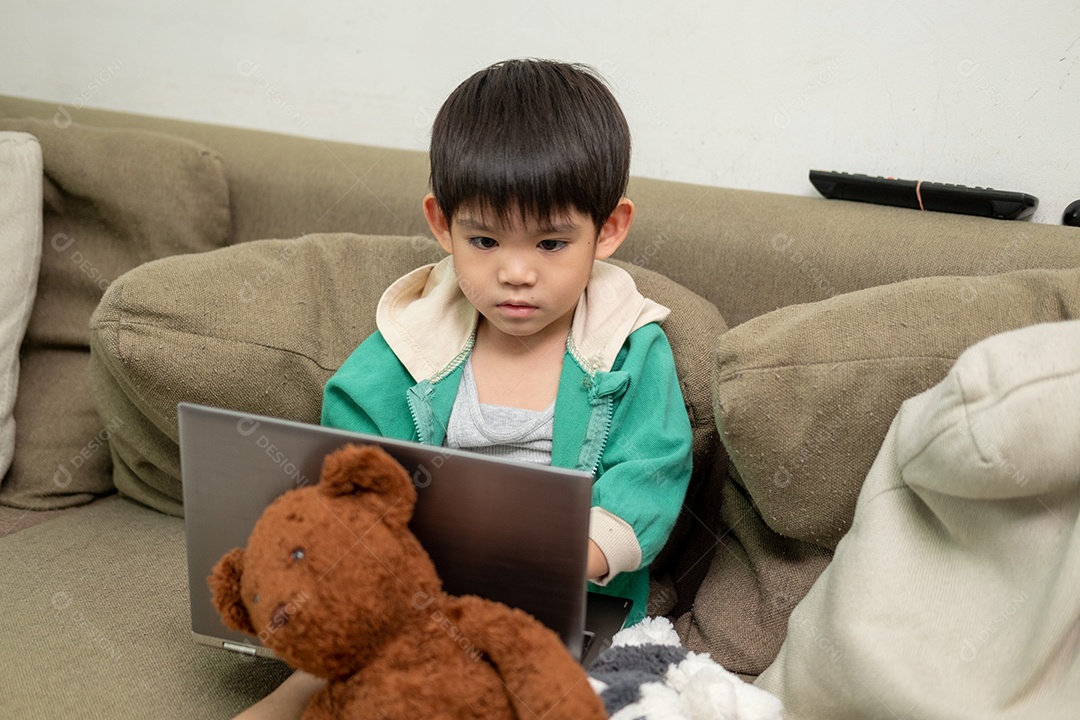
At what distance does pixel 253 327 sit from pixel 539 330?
14.9 inches

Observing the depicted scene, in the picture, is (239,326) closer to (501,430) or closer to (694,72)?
(501,430)

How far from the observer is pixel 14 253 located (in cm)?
148

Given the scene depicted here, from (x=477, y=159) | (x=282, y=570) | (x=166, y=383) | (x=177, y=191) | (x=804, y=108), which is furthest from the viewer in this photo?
(x=177, y=191)

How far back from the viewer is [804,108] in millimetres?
1373

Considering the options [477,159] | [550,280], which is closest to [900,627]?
[550,280]

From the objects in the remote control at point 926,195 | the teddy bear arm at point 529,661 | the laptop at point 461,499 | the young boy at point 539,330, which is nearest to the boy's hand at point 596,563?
the young boy at point 539,330

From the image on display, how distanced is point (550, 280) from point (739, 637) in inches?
18.0

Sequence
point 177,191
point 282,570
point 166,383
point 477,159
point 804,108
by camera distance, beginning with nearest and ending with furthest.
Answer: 1. point 282,570
2. point 477,159
3. point 166,383
4. point 804,108
5. point 177,191

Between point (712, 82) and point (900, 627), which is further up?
point (712, 82)

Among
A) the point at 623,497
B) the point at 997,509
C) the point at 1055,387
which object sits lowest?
the point at 623,497

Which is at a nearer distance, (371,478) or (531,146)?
(371,478)

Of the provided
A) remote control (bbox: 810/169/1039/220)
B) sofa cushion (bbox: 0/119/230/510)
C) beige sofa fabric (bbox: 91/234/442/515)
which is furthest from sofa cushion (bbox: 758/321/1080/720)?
sofa cushion (bbox: 0/119/230/510)

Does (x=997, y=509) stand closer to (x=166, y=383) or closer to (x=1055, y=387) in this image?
(x=1055, y=387)

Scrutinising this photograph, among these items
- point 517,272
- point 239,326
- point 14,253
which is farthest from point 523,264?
point 14,253
